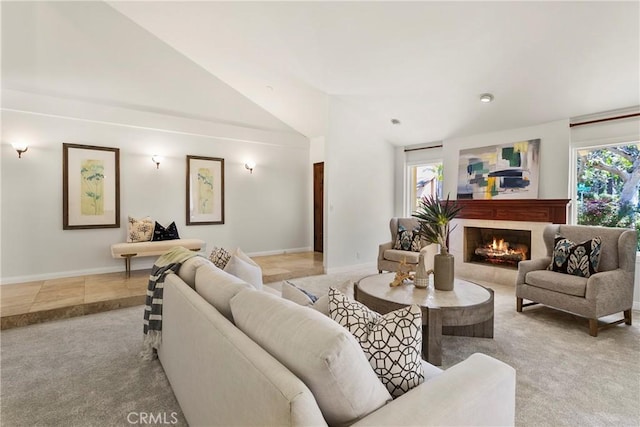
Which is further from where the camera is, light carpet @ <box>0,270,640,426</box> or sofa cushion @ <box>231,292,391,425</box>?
light carpet @ <box>0,270,640,426</box>

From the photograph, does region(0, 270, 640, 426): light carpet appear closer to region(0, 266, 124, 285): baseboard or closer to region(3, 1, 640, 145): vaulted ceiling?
region(0, 266, 124, 285): baseboard

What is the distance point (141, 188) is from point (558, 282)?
572 cm

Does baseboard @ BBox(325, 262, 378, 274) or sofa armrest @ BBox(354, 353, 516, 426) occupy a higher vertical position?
sofa armrest @ BBox(354, 353, 516, 426)

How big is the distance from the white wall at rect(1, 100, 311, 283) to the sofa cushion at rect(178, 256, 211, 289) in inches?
142

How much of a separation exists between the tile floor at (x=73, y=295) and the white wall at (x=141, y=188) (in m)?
0.42

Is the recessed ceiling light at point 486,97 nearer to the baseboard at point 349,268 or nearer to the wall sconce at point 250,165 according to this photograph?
the baseboard at point 349,268

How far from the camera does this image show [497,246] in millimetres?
5109

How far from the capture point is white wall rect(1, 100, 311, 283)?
4402mm

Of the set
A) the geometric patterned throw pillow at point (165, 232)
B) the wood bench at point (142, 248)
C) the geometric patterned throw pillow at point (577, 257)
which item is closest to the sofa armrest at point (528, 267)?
the geometric patterned throw pillow at point (577, 257)

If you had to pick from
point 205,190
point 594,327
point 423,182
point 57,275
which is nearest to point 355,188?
point 423,182

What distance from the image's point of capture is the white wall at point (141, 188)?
4.40 metres

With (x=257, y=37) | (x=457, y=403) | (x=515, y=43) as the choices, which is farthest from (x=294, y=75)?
(x=457, y=403)

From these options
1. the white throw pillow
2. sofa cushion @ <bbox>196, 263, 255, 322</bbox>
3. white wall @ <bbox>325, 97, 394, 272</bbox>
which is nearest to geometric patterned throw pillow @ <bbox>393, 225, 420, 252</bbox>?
white wall @ <bbox>325, 97, 394, 272</bbox>

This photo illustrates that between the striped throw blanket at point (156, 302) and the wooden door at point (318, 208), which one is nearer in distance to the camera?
the striped throw blanket at point (156, 302)
